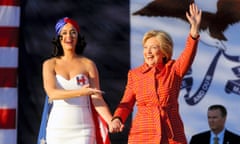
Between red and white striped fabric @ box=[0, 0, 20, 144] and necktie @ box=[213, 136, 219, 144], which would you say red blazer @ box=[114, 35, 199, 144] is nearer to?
necktie @ box=[213, 136, 219, 144]

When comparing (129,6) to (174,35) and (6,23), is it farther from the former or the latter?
(6,23)

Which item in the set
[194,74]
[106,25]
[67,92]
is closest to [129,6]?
[106,25]

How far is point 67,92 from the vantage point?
491 cm

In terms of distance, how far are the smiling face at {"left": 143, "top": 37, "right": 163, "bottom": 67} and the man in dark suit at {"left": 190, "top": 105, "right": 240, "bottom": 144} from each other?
1762 mm

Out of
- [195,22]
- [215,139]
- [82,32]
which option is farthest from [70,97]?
[215,139]

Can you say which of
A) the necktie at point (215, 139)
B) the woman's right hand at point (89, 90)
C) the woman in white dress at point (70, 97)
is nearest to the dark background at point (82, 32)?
the necktie at point (215, 139)

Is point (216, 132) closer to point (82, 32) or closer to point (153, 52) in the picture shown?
point (82, 32)

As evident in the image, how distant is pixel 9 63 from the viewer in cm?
643

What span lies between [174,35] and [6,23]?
1.35m

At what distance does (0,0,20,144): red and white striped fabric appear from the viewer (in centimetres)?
641

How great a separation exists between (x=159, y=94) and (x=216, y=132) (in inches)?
70.4

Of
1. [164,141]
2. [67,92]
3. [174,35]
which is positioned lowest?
[164,141]

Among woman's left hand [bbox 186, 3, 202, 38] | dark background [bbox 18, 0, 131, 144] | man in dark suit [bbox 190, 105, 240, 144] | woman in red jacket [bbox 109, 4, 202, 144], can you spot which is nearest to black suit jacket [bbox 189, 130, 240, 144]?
man in dark suit [bbox 190, 105, 240, 144]

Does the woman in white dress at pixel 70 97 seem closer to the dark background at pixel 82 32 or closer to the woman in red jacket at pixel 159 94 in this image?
the woman in red jacket at pixel 159 94
